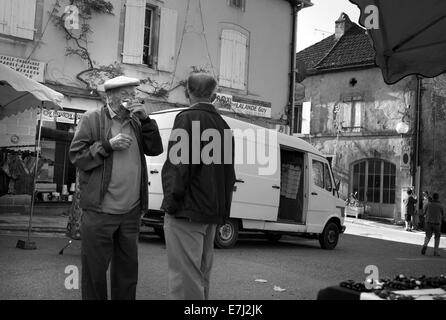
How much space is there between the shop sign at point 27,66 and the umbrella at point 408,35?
994 cm

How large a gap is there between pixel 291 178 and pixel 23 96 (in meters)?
6.02

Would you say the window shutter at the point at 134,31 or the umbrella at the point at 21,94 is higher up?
the window shutter at the point at 134,31

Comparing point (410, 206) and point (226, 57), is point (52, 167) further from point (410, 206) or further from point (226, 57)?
point (410, 206)

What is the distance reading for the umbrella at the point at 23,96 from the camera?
840 cm

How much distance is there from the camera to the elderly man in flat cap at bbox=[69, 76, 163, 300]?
4.05m

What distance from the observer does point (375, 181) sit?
25.6 m

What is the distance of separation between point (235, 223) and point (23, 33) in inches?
284

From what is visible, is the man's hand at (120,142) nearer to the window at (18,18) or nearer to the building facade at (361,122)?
the window at (18,18)

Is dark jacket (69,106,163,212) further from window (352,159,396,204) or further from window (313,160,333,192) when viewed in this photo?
window (352,159,396,204)

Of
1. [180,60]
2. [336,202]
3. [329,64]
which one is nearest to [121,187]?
[336,202]

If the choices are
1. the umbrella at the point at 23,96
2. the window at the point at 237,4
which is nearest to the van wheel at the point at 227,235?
the umbrella at the point at 23,96

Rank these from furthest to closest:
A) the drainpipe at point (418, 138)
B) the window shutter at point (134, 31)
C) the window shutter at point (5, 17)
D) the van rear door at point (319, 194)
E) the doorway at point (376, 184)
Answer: the doorway at point (376, 184), the drainpipe at point (418, 138), the window shutter at point (134, 31), the window shutter at point (5, 17), the van rear door at point (319, 194)
